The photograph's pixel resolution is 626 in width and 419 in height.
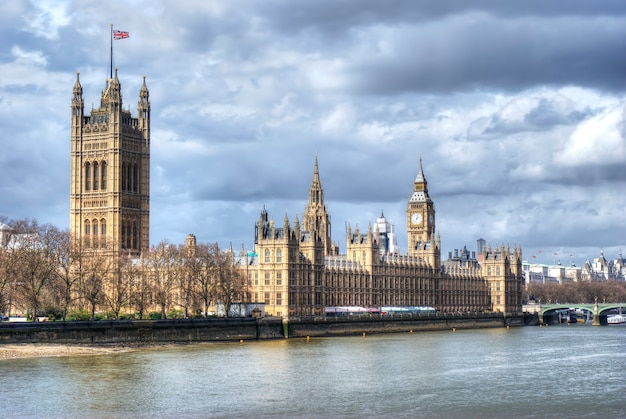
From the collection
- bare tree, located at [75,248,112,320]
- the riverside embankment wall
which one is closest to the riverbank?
the riverside embankment wall

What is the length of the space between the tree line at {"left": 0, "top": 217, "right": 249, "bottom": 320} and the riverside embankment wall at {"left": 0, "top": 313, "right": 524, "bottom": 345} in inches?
302

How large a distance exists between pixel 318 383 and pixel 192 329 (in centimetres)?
4892

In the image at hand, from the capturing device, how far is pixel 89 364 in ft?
331

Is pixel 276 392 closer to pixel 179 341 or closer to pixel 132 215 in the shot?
pixel 179 341

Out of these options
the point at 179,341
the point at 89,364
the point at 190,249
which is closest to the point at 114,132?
the point at 190,249

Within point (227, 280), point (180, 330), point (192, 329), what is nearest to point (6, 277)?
point (180, 330)

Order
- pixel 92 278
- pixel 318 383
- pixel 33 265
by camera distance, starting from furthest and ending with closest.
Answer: pixel 92 278 < pixel 33 265 < pixel 318 383

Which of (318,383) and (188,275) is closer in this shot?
(318,383)

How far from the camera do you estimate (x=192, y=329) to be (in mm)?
135250

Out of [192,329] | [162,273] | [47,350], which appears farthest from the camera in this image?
[162,273]

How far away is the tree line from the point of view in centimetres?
12962

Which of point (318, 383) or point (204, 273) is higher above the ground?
point (204, 273)

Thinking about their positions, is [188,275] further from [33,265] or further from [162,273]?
[33,265]

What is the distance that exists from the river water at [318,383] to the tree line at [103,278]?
18111 millimetres
